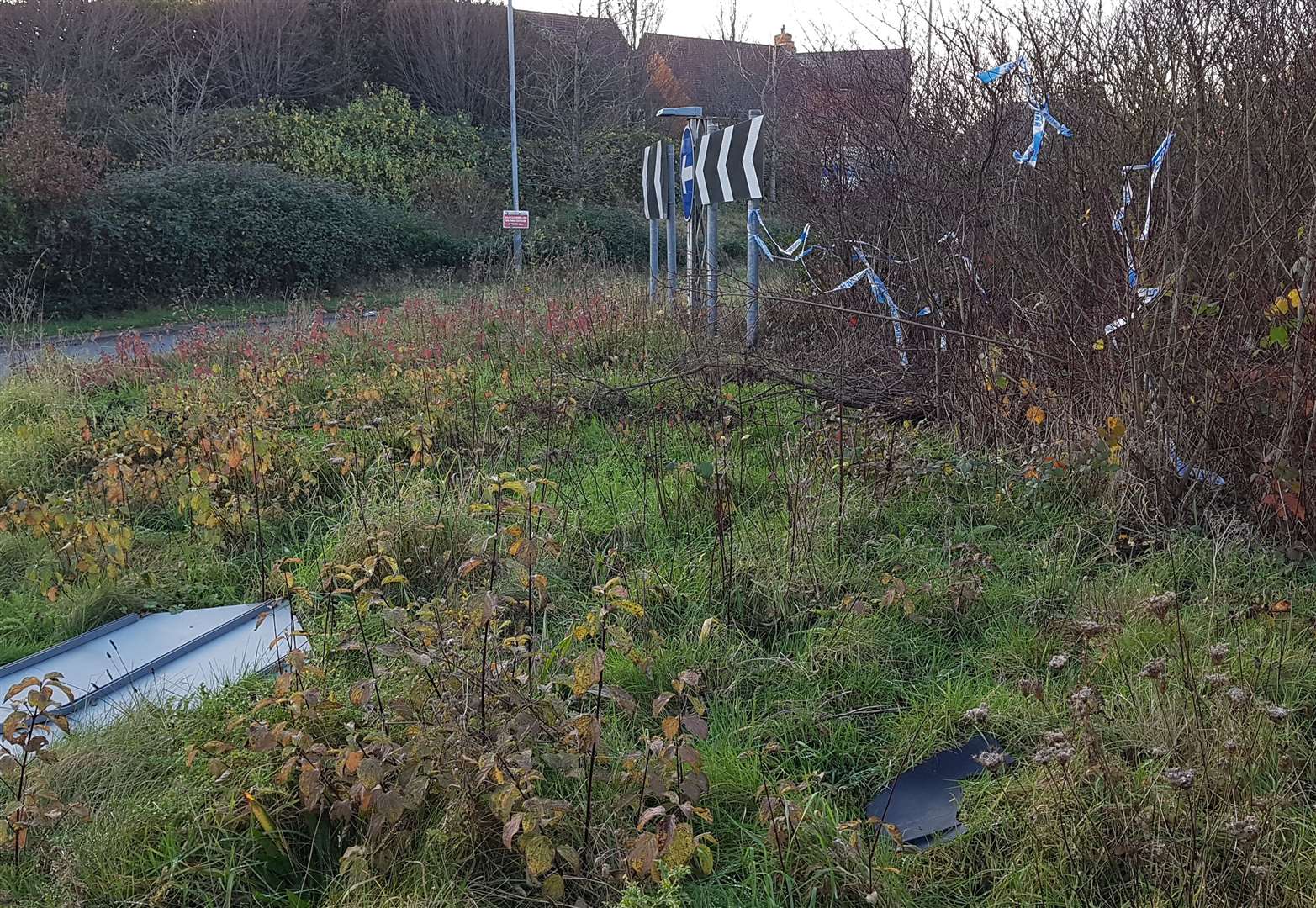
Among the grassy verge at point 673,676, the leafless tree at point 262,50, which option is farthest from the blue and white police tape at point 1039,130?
the leafless tree at point 262,50

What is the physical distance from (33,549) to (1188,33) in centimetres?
526

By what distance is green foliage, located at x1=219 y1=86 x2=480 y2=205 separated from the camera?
2302 centimetres

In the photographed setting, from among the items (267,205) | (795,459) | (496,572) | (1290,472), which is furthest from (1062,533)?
(267,205)

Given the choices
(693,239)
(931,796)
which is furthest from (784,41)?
(931,796)

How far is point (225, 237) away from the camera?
18.3 meters

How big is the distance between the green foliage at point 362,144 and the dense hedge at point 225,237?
201 cm

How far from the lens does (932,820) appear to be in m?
2.58

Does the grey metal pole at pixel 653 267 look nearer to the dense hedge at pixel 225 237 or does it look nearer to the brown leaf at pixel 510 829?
the brown leaf at pixel 510 829

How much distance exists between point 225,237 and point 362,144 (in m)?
7.29

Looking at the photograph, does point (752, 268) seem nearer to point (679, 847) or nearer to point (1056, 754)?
point (1056, 754)

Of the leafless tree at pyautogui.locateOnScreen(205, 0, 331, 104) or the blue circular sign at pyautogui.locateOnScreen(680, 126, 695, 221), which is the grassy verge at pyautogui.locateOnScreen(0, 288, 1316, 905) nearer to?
the blue circular sign at pyautogui.locateOnScreen(680, 126, 695, 221)

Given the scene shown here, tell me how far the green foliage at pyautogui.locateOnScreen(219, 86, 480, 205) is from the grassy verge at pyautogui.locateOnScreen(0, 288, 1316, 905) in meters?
19.0

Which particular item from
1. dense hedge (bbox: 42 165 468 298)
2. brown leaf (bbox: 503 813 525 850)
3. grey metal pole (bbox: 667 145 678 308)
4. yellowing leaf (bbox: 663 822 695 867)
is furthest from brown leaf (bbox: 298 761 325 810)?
dense hedge (bbox: 42 165 468 298)

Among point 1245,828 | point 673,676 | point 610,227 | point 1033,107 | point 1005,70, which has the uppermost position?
point 1005,70
